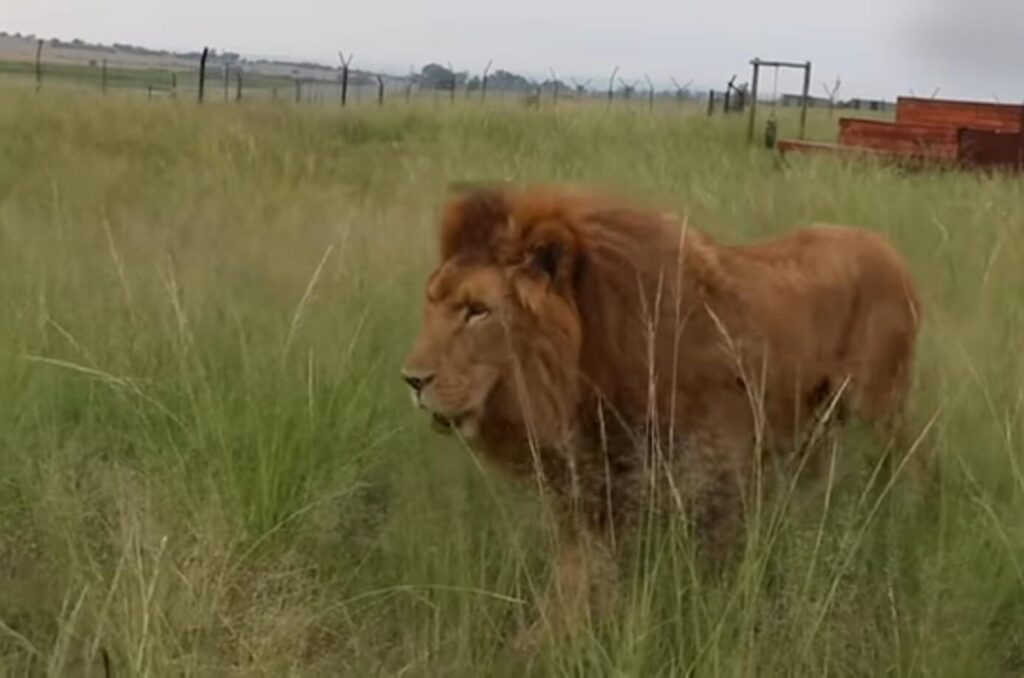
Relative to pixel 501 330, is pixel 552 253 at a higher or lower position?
higher

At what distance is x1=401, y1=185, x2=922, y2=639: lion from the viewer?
3.40 metres

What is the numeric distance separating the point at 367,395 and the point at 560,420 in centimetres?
106

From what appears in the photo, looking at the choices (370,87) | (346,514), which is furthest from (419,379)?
(370,87)

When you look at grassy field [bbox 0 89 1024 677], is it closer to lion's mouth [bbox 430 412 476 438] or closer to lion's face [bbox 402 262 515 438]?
lion's mouth [bbox 430 412 476 438]

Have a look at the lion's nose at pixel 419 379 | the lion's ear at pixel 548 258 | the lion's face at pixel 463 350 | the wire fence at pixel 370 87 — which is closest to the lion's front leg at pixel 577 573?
the lion's face at pixel 463 350

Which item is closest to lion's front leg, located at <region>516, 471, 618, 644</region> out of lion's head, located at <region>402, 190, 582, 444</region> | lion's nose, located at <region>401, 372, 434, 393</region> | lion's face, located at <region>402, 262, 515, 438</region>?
lion's head, located at <region>402, 190, 582, 444</region>

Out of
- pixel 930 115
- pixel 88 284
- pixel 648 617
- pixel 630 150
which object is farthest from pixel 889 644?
pixel 930 115

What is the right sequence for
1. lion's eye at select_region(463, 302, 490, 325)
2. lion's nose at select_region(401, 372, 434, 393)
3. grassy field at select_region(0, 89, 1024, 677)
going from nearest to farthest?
grassy field at select_region(0, 89, 1024, 677), lion's nose at select_region(401, 372, 434, 393), lion's eye at select_region(463, 302, 490, 325)

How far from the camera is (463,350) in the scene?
341 cm

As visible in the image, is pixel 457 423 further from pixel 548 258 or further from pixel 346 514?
pixel 346 514

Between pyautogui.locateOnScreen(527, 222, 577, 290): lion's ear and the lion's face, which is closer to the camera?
the lion's face

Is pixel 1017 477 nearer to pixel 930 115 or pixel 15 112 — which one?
pixel 15 112

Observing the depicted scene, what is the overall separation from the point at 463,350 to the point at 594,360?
14.9 inches

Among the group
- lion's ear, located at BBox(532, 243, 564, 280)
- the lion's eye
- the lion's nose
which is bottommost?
Result: the lion's nose
